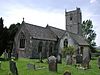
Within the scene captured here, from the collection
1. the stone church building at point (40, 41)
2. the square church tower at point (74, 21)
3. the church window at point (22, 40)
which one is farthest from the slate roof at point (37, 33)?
the square church tower at point (74, 21)

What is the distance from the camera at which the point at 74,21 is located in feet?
184

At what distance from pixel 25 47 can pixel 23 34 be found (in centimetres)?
264

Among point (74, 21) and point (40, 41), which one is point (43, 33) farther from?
point (74, 21)

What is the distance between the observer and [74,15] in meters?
56.4

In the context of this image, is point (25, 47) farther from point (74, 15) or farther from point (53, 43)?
point (74, 15)

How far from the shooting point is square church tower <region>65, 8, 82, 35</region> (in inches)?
2185

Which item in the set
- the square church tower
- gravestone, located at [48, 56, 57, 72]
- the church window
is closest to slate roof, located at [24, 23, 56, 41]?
the church window

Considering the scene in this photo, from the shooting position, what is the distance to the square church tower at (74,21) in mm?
55500

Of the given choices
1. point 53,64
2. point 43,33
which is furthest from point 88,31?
point 53,64

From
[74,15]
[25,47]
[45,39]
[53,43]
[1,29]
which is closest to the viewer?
[1,29]

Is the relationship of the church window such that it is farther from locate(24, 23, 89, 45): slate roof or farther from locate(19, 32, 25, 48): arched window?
locate(24, 23, 89, 45): slate roof

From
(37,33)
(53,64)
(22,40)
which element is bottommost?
(53,64)

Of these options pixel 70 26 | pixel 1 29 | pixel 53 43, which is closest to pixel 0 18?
pixel 1 29

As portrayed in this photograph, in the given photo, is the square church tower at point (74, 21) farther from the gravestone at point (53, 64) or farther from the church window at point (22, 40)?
the gravestone at point (53, 64)
